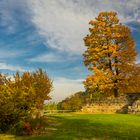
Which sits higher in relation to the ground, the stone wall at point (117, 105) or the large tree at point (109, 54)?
the large tree at point (109, 54)

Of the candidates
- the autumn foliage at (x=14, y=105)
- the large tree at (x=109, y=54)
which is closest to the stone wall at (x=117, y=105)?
the large tree at (x=109, y=54)

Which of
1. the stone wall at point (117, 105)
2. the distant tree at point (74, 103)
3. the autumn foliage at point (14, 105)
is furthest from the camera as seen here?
the distant tree at point (74, 103)

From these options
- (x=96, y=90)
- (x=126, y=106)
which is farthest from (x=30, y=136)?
(x=96, y=90)

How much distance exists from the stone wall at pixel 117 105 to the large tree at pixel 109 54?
92.6 inches

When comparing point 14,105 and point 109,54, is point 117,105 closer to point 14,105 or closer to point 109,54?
point 109,54

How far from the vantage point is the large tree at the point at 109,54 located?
147 ft

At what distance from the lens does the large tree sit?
44.8 metres

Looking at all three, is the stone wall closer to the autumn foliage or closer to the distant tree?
the distant tree

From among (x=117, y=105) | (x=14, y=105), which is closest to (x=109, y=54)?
(x=117, y=105)

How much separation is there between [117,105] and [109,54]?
782cm

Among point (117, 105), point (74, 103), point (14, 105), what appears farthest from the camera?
point (74, 103)

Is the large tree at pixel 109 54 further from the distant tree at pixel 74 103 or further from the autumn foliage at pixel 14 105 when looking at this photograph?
the autumn foliage at pixel 14 105

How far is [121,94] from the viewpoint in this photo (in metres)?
43.0

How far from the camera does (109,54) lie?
4616 cm
